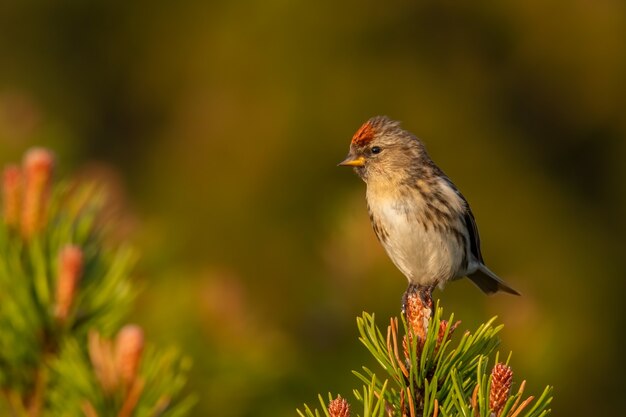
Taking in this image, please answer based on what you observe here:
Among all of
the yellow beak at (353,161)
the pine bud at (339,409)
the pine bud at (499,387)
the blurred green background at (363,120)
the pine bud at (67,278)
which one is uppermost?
the pine bud at (499,387)

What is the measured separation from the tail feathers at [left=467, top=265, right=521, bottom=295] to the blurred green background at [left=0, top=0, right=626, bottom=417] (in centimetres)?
115

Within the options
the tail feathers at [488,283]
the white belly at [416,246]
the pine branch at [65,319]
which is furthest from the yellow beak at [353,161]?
the pine branch at [65,319]

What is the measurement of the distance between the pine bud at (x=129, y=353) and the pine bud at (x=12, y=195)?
1.11 feet

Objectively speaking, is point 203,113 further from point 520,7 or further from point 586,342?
point 586,342

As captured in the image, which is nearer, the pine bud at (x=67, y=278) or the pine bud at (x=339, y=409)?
the pine bud at (x=339, y=409)

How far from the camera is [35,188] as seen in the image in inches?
71.1

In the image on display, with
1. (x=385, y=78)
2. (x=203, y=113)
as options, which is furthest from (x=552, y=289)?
(x=203, y=113)

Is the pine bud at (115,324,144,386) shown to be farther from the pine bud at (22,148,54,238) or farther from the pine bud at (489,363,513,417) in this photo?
the pine bud at (489,363,513,417)

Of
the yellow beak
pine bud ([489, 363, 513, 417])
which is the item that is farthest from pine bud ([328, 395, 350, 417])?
the yellow beak

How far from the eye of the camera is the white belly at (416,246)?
284cm

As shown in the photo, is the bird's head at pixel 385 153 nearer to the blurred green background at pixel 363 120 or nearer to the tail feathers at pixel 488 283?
the tail feathers at pixel 488 283

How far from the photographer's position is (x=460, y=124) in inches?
197

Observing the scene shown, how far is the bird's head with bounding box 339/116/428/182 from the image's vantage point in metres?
2.87

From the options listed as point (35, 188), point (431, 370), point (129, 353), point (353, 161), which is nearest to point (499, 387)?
point (431, 370)
